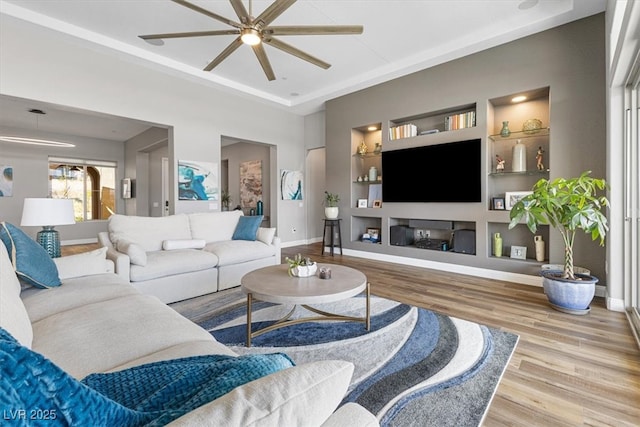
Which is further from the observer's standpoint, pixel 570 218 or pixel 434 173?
pixel 434 173

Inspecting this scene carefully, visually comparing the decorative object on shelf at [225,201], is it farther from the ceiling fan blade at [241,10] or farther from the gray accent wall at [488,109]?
the ceiling fan blade at [241,10]

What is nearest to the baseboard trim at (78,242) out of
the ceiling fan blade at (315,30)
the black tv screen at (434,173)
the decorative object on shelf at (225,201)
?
the decorative object on shelf at (225,201)

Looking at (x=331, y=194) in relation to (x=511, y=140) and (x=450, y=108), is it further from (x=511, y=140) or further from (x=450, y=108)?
(x=511, y=140)

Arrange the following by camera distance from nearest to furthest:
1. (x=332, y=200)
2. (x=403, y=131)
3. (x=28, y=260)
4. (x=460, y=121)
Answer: (x=28, y=260), (x=460, y=121), (x=403, y=131), (x=332, y=200)

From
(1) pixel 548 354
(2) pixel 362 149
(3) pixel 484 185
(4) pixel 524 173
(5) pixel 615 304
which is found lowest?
(1) pixel 548 354

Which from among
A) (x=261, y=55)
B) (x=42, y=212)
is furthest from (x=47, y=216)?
(x=261, y=55)

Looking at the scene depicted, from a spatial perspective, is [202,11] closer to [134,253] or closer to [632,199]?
[134,253]

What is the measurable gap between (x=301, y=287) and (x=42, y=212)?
2.43m

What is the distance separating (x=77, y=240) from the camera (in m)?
7.63

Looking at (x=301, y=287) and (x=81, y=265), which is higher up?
(x=81, y=265)

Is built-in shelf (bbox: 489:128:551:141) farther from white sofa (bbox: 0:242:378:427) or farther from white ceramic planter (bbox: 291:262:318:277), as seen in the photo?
white sofa (bbox: 0:242:378:427)

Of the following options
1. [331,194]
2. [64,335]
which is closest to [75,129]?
[331,194]

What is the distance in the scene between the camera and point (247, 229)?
4.19 metres

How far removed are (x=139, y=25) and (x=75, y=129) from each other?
489 cm
